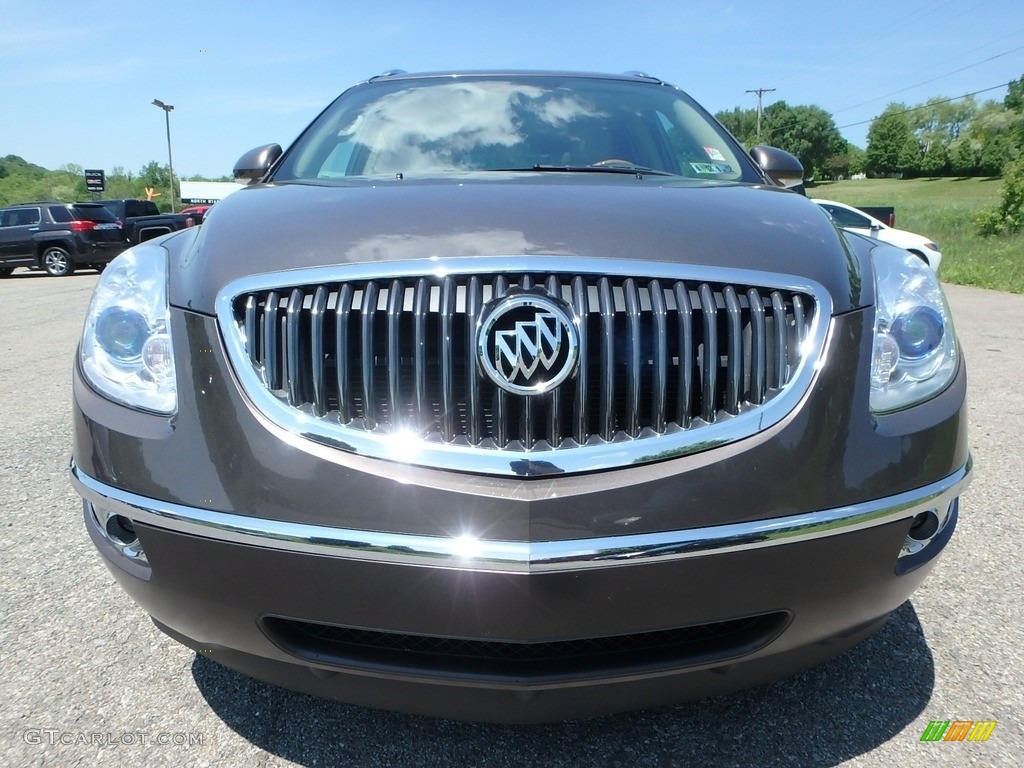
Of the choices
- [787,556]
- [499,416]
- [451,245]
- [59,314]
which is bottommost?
[59,314]

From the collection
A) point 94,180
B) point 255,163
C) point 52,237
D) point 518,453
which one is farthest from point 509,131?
point 94,180

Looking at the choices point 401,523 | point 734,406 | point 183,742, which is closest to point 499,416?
point 401,523

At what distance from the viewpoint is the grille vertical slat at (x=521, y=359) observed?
4.53 ft

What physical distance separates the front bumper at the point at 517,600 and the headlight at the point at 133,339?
0.63 feet

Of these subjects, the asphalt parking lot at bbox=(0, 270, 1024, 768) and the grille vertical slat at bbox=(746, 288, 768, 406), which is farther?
the asphalt parking lot at bbox=(0, 270, 1024, 768)

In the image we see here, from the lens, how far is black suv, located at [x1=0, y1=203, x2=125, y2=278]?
56.4 feet

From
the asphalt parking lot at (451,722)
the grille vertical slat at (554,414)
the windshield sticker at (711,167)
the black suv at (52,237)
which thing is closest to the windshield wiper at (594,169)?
the windshield sticker at (711,167)

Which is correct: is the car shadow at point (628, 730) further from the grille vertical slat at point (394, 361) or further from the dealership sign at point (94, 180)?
the dealership sign at point (94, 180)

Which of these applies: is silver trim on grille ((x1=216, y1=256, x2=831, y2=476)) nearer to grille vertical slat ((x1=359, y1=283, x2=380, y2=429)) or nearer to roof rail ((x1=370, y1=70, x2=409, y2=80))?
grille vertical slat ((x1=359, y1=283, x2=380, y2=429))

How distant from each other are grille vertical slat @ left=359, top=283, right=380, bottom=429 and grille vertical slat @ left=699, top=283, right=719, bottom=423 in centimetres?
60

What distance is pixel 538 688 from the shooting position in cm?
139

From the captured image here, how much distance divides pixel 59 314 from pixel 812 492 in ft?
34.0

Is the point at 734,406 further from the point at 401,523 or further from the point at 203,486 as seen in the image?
the point at 203,486

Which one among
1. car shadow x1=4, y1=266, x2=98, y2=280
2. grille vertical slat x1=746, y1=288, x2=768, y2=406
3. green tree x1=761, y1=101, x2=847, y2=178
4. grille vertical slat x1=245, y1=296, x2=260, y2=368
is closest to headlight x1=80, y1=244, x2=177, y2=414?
grille vertical slat x1=245, y1=296, x2=260, y2=368
